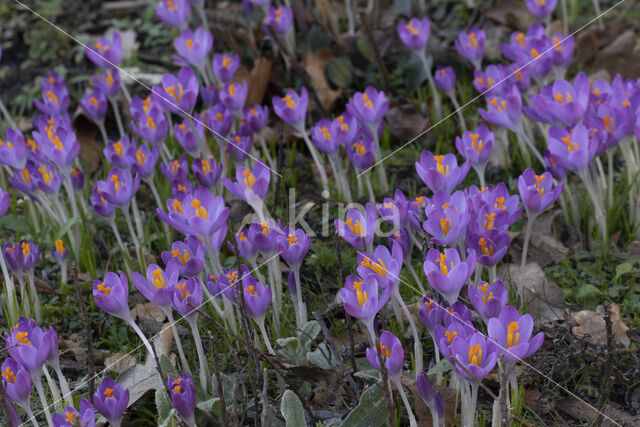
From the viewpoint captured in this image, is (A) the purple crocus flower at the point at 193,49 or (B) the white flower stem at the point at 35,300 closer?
(B) the white flower stem at the point at 35,300

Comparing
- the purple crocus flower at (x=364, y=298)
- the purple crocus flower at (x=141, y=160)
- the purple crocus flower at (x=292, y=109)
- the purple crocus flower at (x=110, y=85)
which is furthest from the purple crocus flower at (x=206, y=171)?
the purple crocus flower at (x=364, y=298)

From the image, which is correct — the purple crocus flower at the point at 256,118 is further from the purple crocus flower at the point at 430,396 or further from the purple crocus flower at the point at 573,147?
the purple crocus flower at the point at 430,396

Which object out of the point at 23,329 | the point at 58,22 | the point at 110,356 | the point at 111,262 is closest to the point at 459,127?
the point at 111,262

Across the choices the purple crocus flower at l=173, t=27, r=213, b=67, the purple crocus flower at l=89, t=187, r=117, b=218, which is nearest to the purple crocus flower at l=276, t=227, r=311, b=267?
the purple crocus flower at l=89, t=187, r=117, b=218

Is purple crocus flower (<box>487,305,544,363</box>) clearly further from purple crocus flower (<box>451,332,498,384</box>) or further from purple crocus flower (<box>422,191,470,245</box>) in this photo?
purple crocus flower (<box>422,191,470,245</box>)

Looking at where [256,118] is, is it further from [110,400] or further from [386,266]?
[110,400]

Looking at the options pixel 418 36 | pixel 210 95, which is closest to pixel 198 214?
pixel 210 95
